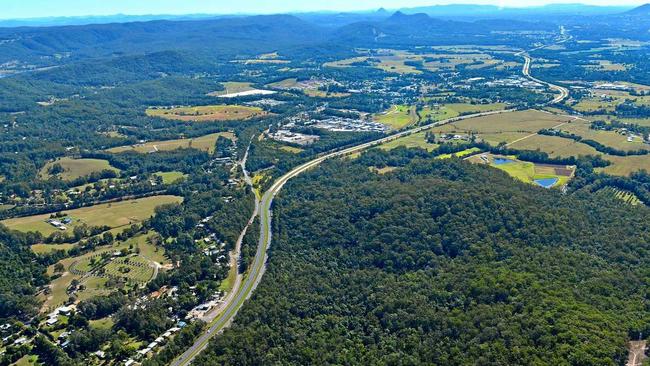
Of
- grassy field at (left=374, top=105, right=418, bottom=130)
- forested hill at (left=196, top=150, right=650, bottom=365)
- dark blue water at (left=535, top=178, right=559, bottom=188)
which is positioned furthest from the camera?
grassy field at (left=374, top=105, right=418, bottom=130)

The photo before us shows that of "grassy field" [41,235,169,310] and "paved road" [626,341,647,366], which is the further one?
"grassy field" [41,235,169,310]

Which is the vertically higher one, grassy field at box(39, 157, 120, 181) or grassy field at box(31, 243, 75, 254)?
grassy field at box(31, 243, 75, 254)

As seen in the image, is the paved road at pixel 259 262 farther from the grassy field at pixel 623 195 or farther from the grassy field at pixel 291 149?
the grassy field at pixel 623 195

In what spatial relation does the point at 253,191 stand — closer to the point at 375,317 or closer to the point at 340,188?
the point at 340,188

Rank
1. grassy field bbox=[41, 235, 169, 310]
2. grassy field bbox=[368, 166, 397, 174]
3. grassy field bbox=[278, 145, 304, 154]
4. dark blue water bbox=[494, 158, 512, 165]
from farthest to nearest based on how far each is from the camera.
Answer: grassy field bbox=[278, 145, 304, 154], dark blue water bbox=[494, 158, 512, 165], grassy field bbox=[368, 166, 397, 174], grassy field bbox=[41, 235, 169, 310]

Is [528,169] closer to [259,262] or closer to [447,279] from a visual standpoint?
[447,279]

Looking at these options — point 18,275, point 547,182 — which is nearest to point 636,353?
point 547,182

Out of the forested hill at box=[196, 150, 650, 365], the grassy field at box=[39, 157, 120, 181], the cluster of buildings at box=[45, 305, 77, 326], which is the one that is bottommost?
the grassy field at box=[39, 157, 120, 181]

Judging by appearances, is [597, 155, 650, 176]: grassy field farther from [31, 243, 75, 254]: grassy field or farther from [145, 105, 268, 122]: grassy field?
[145, 105, 268, 122]: grassy field

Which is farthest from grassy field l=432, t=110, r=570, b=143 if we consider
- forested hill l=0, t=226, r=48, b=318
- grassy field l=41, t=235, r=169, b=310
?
forested hill l=0, t=226, r=48, b=318
